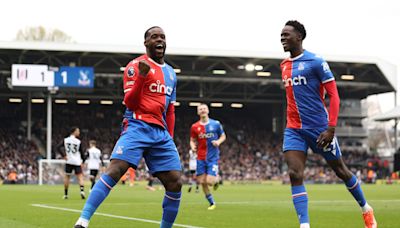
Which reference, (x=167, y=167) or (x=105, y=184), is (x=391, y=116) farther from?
(x=105, y=184)

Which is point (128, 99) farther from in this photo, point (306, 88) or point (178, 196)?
point (306, 88)

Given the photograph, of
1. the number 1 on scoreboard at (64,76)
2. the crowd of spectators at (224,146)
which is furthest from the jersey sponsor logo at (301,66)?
the crowd of spectators at (224,146)

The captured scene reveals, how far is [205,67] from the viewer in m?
56.2

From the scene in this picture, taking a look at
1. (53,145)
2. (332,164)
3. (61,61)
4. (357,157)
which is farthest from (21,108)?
(332,164)

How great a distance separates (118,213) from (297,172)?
636 centimetres

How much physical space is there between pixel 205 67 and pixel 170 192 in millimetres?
48449

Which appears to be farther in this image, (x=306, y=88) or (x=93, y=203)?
(x=306, y=88)

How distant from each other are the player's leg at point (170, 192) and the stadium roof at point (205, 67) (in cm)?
4124

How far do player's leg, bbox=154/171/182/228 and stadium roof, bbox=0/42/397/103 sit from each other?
41.2 meters

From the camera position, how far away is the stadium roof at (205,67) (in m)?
49.3

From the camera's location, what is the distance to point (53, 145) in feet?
187

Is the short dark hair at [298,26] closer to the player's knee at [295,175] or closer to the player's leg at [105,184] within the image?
the player's knee at [295,175]

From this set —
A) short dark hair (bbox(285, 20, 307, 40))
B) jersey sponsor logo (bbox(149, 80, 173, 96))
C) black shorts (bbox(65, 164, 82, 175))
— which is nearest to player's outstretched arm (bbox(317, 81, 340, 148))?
short dark hair (bbox(285, 20, 307, 40))

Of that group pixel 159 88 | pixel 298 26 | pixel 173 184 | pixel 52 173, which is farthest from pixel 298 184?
pixel 52 173
